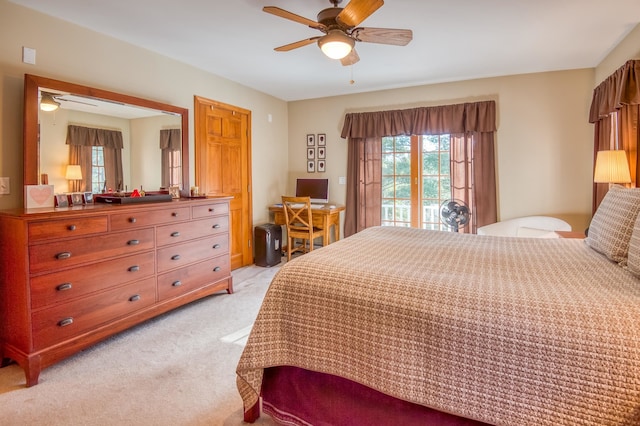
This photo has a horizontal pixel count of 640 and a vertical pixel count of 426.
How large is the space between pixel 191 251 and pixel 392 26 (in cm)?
260

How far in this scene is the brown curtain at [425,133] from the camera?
169 inches

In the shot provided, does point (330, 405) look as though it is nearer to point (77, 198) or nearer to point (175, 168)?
point (77, 198)

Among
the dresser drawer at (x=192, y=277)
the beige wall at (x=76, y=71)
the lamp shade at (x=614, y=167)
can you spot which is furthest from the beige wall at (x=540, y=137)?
the dresser drawer at (x=192, y=277)

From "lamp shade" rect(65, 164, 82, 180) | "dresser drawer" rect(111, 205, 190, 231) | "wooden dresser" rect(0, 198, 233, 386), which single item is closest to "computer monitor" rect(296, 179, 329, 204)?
"wooden dresser" rect(0, 198, 233, 386)

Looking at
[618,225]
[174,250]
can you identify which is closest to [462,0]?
[618,225]

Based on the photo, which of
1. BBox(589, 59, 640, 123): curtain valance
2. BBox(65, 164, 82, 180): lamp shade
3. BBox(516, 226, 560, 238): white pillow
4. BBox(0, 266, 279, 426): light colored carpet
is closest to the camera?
BBox(0, 266, 279, 426): light colored carpet

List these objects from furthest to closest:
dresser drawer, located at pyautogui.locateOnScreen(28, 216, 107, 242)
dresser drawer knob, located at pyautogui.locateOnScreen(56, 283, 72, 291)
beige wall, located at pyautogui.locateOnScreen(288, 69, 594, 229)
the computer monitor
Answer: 1. the computer monitor
2. beige wall, located at pyautogui.locateOnScreen(288, 69, 594, 229)
3. dresser drawer knob, located at pyautogui.locateOnScreen(56, 283, 72, 291)
4. dresser drawer, located at pyautogui.locateOnScreen(28, 216, 107, 242)

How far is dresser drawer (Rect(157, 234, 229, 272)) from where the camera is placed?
2.83 m

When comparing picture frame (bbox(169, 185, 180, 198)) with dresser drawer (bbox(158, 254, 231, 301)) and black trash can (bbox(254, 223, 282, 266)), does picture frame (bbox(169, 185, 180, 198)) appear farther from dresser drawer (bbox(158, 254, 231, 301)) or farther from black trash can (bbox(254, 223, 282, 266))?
black trash can (bbox(254, 223, 282, 266))

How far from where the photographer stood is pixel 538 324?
1062 millimetres

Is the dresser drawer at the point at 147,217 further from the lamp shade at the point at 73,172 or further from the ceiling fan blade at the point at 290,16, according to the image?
the ceiling fan blade at the point at 290,16

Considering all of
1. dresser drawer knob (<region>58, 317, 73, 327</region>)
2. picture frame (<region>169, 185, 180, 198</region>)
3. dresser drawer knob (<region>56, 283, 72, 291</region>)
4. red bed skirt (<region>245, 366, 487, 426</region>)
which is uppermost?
picture frame (<region>169, 185, 180, 198</region>)

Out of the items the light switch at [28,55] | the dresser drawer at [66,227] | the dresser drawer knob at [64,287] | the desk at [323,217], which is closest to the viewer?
the dresser drawer at [66,227]

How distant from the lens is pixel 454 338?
1152mm
